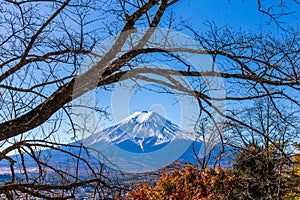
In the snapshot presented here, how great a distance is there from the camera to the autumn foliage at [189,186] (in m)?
7.08

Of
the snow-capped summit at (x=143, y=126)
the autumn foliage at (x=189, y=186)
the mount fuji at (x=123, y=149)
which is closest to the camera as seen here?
the mount fuji at (x=123, y=149)

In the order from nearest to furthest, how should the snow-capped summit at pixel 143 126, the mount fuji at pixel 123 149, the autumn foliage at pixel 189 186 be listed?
the mount fuji at pixel 123 149, the snow-capped summit at pixel 143 126, the autumn foliage at pixel 189 186

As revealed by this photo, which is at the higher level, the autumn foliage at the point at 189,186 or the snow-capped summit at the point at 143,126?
the snow-capped summit at the point at 143,126

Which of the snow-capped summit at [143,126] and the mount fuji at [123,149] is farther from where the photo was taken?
the snow-capped summit at [143,126]

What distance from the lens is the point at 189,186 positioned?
25.2 ft

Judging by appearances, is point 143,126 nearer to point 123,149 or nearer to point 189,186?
point 189,186

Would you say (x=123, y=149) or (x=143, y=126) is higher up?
(x=143, y=126)

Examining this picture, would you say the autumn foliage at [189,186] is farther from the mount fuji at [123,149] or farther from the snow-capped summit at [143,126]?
the snow-capped summit at [143,126]

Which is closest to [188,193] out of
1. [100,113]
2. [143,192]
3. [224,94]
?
[143,192]

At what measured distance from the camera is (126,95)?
294 cm

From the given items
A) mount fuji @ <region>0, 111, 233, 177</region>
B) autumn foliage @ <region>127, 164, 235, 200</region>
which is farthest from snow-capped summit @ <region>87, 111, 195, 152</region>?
autumn foliage @ <region>127, 164, 235, 200</region>

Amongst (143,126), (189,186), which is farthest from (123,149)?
(143,126)

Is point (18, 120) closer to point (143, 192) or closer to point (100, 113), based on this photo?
point (100, 113)

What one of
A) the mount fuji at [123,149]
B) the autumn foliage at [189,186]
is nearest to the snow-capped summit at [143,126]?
the mount fuji at [123,149]
